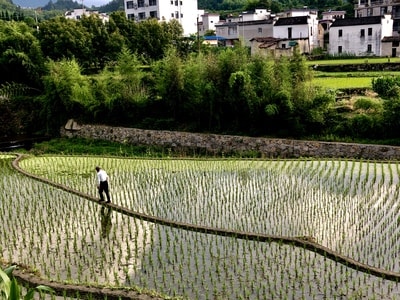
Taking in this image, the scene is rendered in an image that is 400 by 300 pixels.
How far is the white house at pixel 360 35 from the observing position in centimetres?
3319

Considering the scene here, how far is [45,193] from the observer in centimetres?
1255

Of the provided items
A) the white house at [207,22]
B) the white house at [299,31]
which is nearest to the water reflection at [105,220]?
the white house at [299,31]

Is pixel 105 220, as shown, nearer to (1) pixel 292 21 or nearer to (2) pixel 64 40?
(2) pixel 64 40

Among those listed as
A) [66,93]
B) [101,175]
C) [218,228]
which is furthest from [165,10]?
[218,228]

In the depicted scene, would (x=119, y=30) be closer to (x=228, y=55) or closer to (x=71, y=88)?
(x=71, y=88)

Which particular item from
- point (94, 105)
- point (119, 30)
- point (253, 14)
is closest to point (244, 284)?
point (94, 105)

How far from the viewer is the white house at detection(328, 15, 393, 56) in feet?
109

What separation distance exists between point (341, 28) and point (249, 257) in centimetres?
3044

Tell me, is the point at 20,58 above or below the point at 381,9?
below

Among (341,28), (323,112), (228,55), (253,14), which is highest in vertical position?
(253,14)

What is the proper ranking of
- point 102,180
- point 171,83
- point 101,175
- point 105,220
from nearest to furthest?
point 105,220, point 101,175, point 102,180, point 171,83

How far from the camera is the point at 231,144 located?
18.4 m

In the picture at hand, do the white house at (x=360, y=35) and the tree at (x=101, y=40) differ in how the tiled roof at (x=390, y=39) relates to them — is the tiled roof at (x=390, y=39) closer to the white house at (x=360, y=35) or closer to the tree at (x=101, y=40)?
the white house at (x=360, y=35)

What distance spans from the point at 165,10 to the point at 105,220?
133 ft
